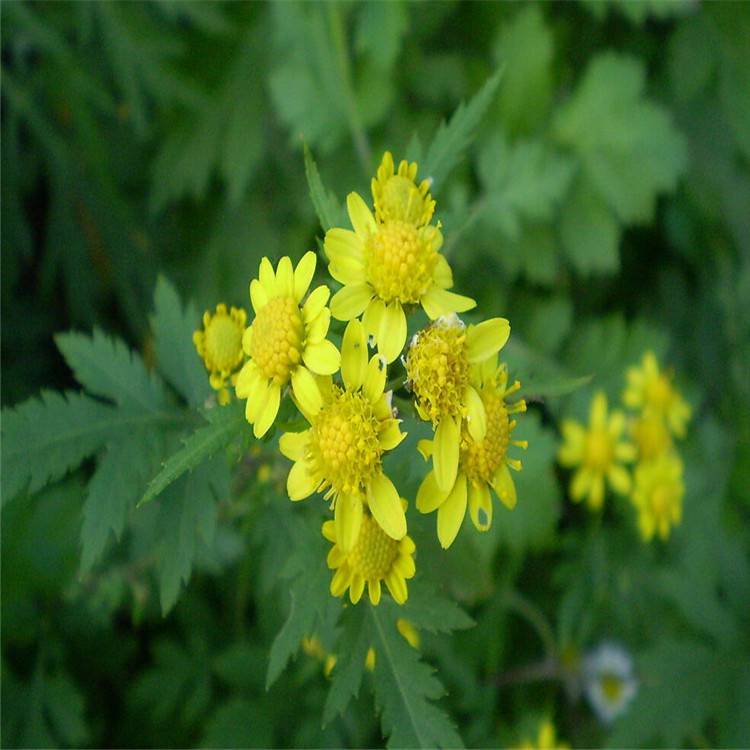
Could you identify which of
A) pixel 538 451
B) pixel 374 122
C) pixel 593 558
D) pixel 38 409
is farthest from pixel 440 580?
pixel 374 122

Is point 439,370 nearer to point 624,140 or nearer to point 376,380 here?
point 376,380

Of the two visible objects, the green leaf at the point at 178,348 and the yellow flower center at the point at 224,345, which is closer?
the yellow flower center at the point at 224,345

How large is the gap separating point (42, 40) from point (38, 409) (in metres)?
1.38

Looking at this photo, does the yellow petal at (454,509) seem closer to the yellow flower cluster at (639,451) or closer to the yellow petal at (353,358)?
the yellow petal at (353,358)

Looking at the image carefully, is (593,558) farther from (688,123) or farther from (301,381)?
(688,123)

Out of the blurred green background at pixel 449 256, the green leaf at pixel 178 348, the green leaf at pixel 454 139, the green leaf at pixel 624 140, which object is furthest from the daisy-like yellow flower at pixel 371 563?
the green leaf at pixel 624 140

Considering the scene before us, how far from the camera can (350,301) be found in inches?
55.7

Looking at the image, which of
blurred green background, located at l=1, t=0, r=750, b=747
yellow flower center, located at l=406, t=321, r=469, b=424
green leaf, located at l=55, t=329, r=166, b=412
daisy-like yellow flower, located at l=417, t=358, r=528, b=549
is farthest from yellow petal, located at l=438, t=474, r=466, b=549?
blurred green background, located at l=1, t=0, r=750, b=747

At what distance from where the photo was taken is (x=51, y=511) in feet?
8.07

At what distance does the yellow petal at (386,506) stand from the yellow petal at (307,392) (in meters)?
0.16

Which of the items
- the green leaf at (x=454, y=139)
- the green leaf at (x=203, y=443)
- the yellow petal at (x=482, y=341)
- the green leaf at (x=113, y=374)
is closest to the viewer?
the green leaf at (x=203, y=443)

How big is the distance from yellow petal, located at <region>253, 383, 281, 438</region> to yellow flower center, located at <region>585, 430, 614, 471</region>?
5.23 feet

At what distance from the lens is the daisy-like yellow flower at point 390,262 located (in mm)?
1407

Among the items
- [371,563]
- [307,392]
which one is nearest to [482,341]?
[307,392]
